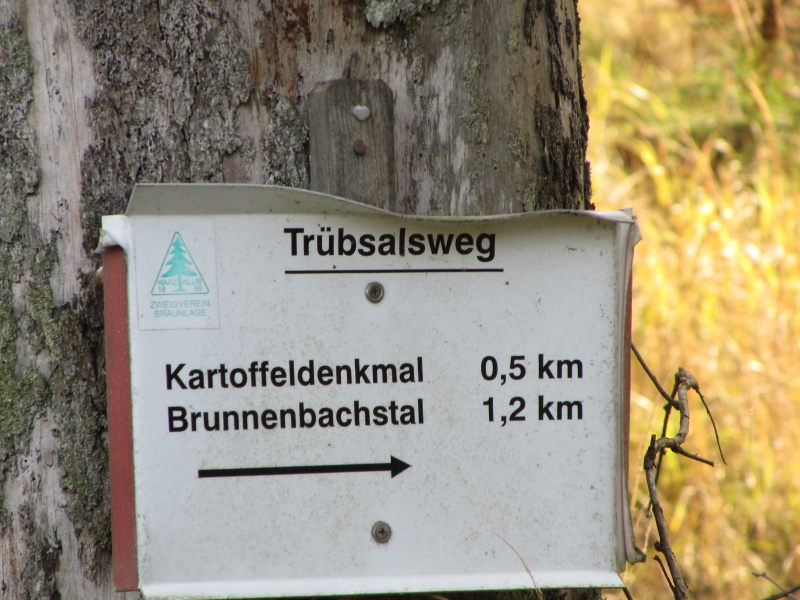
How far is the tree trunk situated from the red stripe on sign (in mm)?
37

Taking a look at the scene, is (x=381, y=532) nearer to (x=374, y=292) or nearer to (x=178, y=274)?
(x=374, y=292)

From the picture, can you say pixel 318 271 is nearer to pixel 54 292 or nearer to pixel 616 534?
pixel 54 292

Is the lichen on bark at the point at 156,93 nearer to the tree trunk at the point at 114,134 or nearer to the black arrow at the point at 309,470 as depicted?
the tree trunk at the point at 114,134

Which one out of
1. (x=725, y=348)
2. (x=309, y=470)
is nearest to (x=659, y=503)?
(x=309, y=470)

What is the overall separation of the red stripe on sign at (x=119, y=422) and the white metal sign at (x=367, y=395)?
0.05 feet

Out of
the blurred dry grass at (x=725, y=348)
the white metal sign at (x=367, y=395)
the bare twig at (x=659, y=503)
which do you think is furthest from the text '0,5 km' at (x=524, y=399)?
the blurred dry grass at (x=725, y=348)

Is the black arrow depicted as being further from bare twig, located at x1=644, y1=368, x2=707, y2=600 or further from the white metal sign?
bare twig, located at x1=644, y1=368, x2=707, y2=600

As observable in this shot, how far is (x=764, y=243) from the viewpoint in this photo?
3.57 meters

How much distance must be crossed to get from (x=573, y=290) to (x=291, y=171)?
0.45 meters

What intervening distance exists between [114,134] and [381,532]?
681 millimetres

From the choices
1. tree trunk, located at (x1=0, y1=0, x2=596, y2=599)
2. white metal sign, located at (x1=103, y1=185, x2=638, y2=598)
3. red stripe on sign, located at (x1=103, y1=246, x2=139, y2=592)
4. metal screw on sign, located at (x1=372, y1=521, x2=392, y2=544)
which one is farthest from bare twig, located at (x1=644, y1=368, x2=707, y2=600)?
red stripe on sign, located at (x1=103, y1=246, x2=139, y2=592)

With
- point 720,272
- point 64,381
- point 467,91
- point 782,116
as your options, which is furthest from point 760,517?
point 782,116

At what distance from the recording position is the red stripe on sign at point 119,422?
1076 millimetres

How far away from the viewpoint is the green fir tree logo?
3.58 feet
